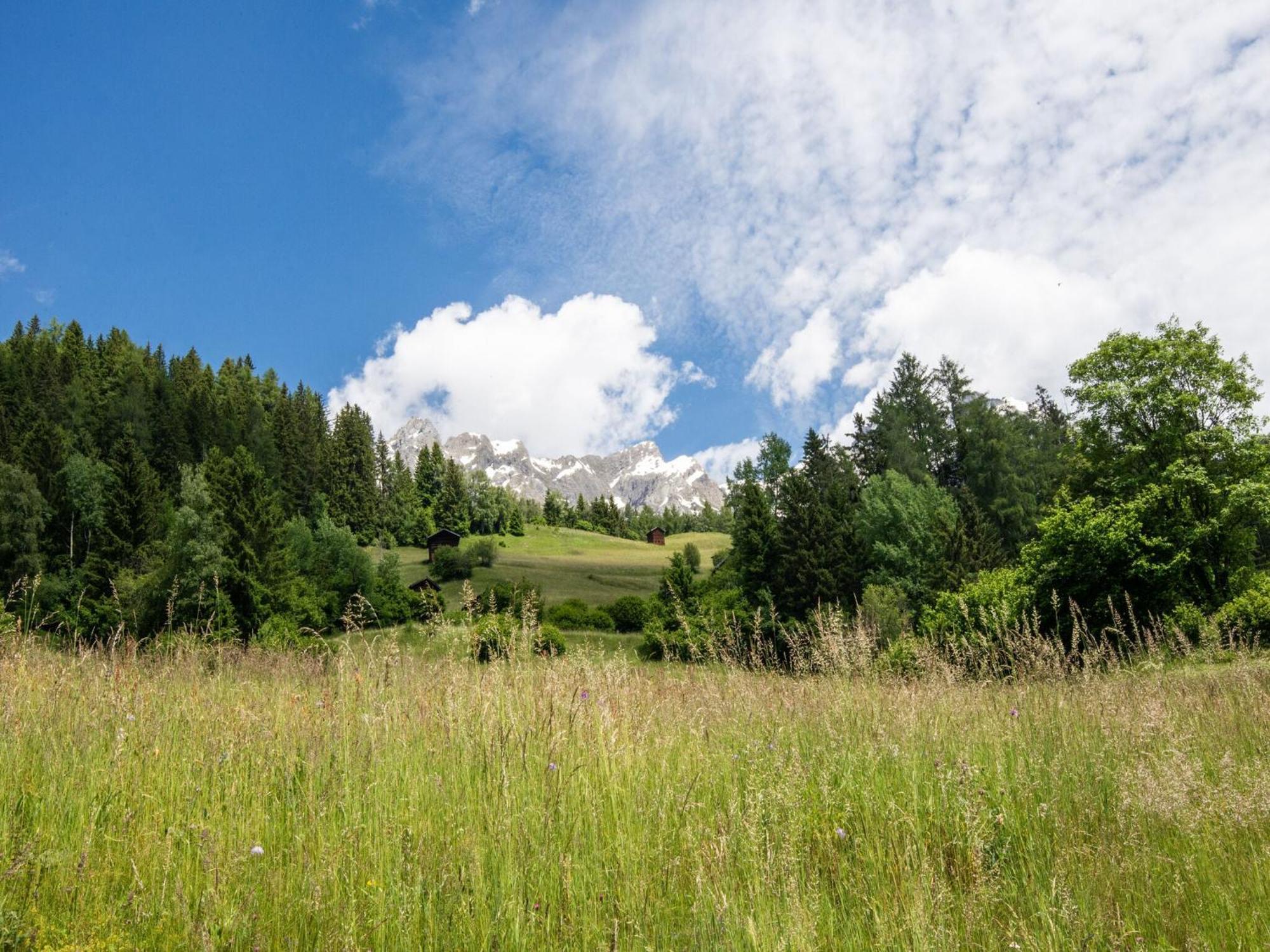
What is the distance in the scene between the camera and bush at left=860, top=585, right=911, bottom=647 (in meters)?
29.7

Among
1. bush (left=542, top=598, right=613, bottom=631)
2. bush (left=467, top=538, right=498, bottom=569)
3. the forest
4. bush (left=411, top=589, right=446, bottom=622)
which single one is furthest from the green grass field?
bush (left=411, top=589, right=446, bottom=622)

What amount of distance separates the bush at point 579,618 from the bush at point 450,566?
2360 centimetres

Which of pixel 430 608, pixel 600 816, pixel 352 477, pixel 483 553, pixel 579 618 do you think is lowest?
pixel 600 816

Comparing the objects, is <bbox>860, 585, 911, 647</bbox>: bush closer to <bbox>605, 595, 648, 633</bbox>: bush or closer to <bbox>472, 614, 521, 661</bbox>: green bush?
<bbox>605, 595, 648, 633</bbox>: bush

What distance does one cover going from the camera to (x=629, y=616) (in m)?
55.3

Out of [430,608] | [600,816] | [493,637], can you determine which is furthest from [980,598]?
[600,816]

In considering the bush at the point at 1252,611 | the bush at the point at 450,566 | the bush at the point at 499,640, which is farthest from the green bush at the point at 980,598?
the bush at the point at 450,566

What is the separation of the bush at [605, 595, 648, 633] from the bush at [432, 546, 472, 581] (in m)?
25.6

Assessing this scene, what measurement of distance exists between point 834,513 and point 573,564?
148 ft

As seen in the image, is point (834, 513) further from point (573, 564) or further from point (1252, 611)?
point (573, 564)

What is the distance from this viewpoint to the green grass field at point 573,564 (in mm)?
70562

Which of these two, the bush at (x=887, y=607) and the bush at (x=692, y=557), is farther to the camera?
the bush at (x=692, y=557)

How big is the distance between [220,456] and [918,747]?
55.8 meters

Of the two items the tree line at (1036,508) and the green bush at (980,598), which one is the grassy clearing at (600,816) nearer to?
the tree line at (1036,508)
